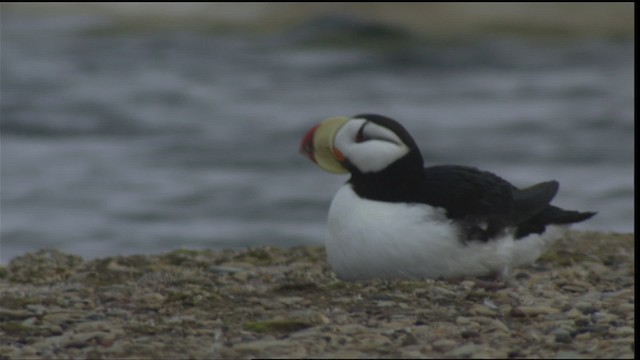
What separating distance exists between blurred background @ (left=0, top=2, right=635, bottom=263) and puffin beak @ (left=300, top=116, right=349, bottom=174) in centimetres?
433

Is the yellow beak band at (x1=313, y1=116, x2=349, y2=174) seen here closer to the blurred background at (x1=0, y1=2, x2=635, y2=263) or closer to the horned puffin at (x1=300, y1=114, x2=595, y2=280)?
the horned puffin at (x1=300, y1=114, x2=595, y2=280)

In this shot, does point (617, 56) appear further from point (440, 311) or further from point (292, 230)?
point (440, 311)

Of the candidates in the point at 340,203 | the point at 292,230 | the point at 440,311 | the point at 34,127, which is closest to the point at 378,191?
the point at 340,203

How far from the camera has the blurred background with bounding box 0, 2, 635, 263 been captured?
1475 cm

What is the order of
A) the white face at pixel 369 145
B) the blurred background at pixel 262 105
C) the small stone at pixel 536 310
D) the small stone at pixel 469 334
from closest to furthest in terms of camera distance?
the small stone at pixel 469 334, the small stone at pixel 536 310, the white face at pixel 369 145, the blurred background at pixel 262 105

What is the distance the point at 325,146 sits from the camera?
8438 mm

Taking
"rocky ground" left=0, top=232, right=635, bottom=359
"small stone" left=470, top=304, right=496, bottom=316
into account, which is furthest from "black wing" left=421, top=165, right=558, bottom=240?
"small stone" left=470, top=304, right=496, bottom=316

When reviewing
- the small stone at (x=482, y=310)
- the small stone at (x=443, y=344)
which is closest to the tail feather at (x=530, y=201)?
the small stone at (x=482, y=310)

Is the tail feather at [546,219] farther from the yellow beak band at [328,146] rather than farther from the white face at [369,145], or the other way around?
the yellow beak band at [328,146]

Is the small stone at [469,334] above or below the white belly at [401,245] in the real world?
below

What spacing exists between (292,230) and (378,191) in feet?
19.8

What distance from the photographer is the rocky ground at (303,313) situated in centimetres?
662

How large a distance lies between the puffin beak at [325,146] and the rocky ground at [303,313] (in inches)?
24.1

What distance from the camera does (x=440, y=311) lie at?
734 centimetres
